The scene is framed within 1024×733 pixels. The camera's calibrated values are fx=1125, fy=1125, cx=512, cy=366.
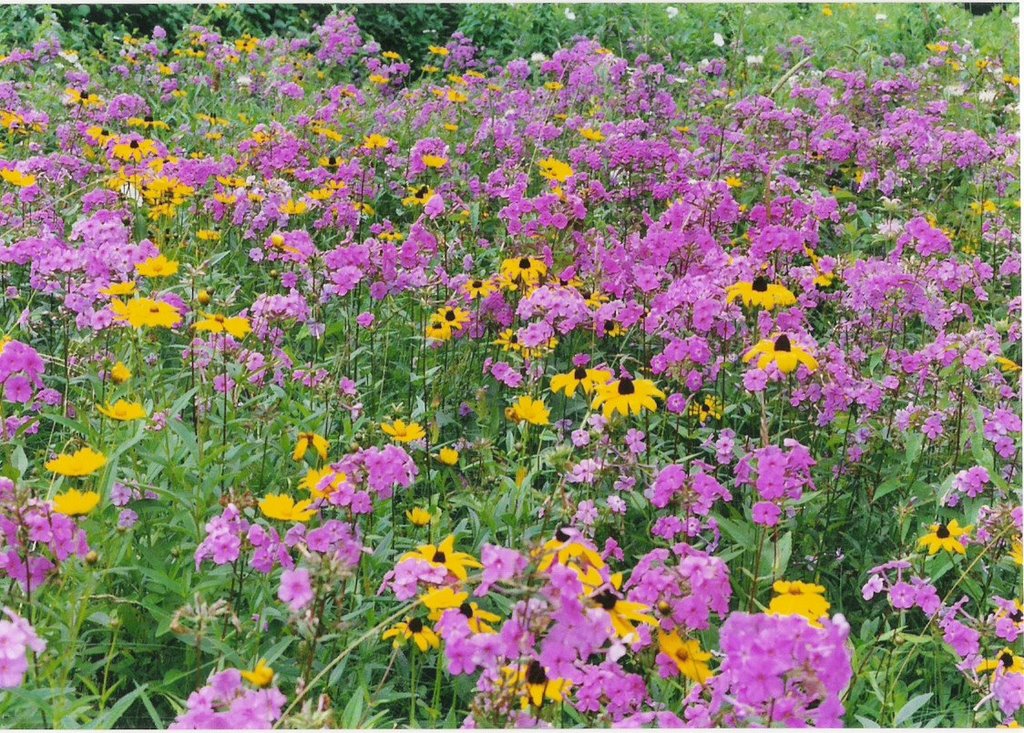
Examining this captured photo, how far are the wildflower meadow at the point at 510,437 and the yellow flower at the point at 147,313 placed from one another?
0.01 meters

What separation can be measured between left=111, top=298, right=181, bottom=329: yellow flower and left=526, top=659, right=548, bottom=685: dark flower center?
142cm

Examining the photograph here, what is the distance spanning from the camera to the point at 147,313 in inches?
103

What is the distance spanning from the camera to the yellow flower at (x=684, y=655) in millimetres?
1834

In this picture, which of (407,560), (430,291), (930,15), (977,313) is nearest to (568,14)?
(930,15)

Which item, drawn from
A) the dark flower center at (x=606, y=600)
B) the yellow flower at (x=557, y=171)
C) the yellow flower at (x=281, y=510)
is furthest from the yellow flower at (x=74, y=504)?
the yellow flower at (x=557, y=171)

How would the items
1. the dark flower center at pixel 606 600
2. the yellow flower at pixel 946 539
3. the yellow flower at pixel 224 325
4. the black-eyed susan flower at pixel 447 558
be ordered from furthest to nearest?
the yellow flower at pixel 224 325 < the yellow flower at pixel 946 539 < the black-eyed susan flower at pixel 447 558 < the dark flower center at pixel 606 600

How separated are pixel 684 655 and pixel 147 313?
58.4 inches

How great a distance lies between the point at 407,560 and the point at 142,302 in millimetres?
1136

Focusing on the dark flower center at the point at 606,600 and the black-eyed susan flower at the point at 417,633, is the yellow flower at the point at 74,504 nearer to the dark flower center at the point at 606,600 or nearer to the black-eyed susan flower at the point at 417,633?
the black-eyed susan flower at the point at 417,633

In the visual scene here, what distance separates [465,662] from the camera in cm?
170

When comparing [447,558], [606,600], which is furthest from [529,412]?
[606,600]

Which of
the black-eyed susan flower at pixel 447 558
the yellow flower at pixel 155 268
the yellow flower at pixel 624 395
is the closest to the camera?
the black-eyed susan flower at pixel 447 558

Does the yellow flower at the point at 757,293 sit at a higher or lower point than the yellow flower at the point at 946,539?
higher

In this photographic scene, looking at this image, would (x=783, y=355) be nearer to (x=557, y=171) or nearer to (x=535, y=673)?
(x=535, y=673)
